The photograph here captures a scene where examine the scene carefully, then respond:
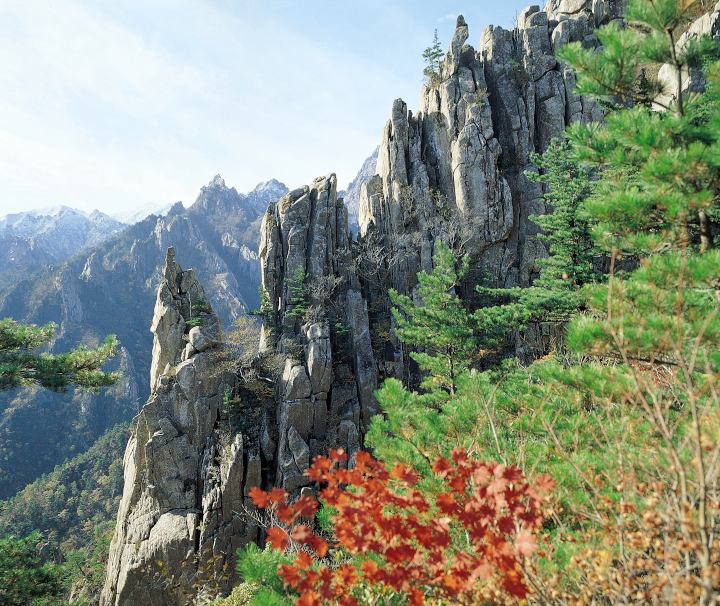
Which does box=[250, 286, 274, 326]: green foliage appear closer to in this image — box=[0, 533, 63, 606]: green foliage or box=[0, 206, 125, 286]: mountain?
box=[0, 533, 63, 606]: green foliage

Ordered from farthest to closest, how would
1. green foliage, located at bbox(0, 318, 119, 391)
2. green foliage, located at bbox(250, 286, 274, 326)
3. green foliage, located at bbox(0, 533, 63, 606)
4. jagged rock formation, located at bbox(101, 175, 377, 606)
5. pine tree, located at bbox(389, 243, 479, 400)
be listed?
green foliage, located at bbox(250, 286, 274, 326), jagged rock formation, located at bbox(101, 175, 377, 606), pine tree, located at bbox(389, 243, 479, 400), green foliage, located at bbox(0, 318, 119, 391), green foliage, located at bbox(0, 533, 63, 606)

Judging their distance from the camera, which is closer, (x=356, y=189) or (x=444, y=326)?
(x=444, y=326)

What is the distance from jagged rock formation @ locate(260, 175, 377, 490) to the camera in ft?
65.9

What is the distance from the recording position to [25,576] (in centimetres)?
843

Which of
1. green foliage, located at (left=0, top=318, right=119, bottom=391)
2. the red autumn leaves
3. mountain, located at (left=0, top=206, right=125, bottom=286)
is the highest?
mountain, located at (left=0, top=206, right=125, bottom=286)

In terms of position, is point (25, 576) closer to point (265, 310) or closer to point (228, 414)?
point (228, 414)

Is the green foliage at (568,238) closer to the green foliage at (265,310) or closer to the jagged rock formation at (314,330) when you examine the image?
the jagged rock formation at (314,330)

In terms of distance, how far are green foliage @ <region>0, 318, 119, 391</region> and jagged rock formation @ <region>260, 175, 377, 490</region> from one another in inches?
446

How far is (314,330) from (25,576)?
1496cm

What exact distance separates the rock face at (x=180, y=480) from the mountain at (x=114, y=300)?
6041 centimetres

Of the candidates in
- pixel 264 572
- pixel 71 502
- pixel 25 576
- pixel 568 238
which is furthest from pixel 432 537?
pixel 71 502

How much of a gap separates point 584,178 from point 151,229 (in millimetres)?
123914

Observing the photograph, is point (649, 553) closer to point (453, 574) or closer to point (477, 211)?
point (453, 574)

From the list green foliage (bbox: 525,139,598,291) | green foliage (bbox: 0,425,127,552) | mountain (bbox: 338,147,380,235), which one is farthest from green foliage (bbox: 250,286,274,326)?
mountain (bbox: 338,147,380,235)
